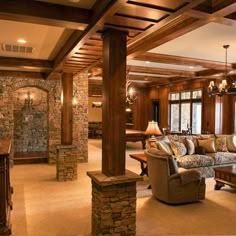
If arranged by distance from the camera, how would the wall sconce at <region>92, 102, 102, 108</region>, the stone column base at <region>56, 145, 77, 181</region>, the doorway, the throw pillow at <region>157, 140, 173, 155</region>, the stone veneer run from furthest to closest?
the wall sconce at <region>92, 102, 102, 108</region>, the doorway, the stone veneer, the stone column base at <region>56, 145, 77, 181</region>, the throw pillow at <region>157, 140, 173, 155</region>

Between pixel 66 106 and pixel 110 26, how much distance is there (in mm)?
3565

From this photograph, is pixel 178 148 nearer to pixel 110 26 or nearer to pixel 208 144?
pixel 208 144

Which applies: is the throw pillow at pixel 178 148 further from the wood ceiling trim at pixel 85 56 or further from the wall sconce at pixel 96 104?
the wall sconce at pixel 96 104

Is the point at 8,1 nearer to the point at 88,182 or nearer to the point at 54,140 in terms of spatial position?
the point at 88,182

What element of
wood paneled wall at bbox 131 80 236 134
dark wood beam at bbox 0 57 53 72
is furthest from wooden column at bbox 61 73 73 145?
wood paneled wall at bbox 131 80 236 134

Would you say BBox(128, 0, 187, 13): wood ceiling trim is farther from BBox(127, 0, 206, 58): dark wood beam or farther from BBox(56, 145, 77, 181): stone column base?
BBox(56, 145, 77, 181): stone column base

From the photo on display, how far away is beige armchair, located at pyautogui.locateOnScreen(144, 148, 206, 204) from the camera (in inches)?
175

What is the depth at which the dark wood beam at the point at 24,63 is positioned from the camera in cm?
593

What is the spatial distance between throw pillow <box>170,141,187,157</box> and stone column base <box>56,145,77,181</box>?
243cm

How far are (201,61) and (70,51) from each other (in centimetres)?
419

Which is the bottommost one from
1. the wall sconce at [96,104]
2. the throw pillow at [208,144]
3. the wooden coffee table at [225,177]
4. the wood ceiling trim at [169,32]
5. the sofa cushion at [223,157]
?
the wooden coffee table at [225,177]

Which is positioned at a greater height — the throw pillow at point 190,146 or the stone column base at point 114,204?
the throw pillow at point 190,146

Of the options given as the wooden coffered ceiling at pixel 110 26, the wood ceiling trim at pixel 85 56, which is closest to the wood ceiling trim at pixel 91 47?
the wooden coffered ceiling at pixel 110 26

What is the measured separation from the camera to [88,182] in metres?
5.91
